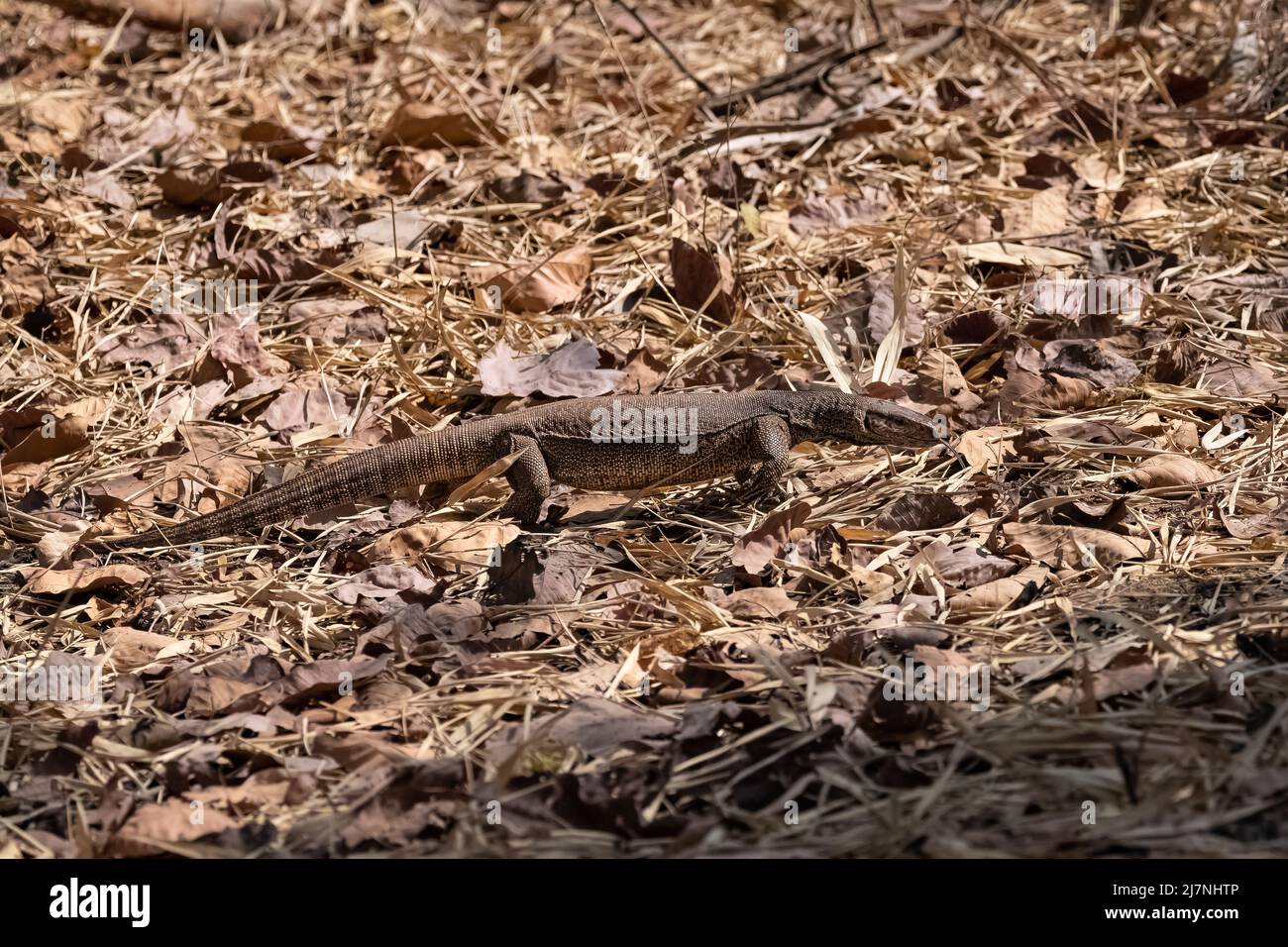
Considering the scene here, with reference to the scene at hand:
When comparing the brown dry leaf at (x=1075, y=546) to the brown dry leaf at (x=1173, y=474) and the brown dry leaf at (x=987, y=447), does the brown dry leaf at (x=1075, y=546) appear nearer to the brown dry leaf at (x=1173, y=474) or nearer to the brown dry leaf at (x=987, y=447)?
the brown dry leaf at (x=1173, y=474)

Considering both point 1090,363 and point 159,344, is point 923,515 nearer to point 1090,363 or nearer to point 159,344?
point 1090,363

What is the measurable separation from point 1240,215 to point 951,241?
1521mm

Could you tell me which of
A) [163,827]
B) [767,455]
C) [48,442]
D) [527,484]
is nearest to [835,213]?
[767,455]

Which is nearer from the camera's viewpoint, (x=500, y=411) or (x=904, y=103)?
(x=500, y=411)

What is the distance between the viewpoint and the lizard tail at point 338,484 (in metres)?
5.12

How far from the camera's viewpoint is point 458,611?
4.38 meters

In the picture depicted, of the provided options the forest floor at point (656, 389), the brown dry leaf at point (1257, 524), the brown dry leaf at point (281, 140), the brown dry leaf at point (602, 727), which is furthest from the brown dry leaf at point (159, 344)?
the brown dry leaf at point (1257, 524)

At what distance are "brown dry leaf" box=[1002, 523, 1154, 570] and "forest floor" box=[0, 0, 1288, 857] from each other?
0.02m

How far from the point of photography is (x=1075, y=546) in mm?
4445

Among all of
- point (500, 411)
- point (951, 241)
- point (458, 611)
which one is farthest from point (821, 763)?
point (951, 241)

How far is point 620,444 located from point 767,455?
0.63m

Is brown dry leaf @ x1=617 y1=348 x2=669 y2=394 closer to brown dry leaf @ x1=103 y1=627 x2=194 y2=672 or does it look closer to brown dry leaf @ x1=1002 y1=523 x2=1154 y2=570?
brown dry leaf @ x1=1002 y1=523 x2=1154 y2=570

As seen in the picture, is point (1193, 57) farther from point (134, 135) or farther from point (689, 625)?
point (134, 135)

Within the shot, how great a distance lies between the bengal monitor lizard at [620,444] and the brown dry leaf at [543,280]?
3.24ft
